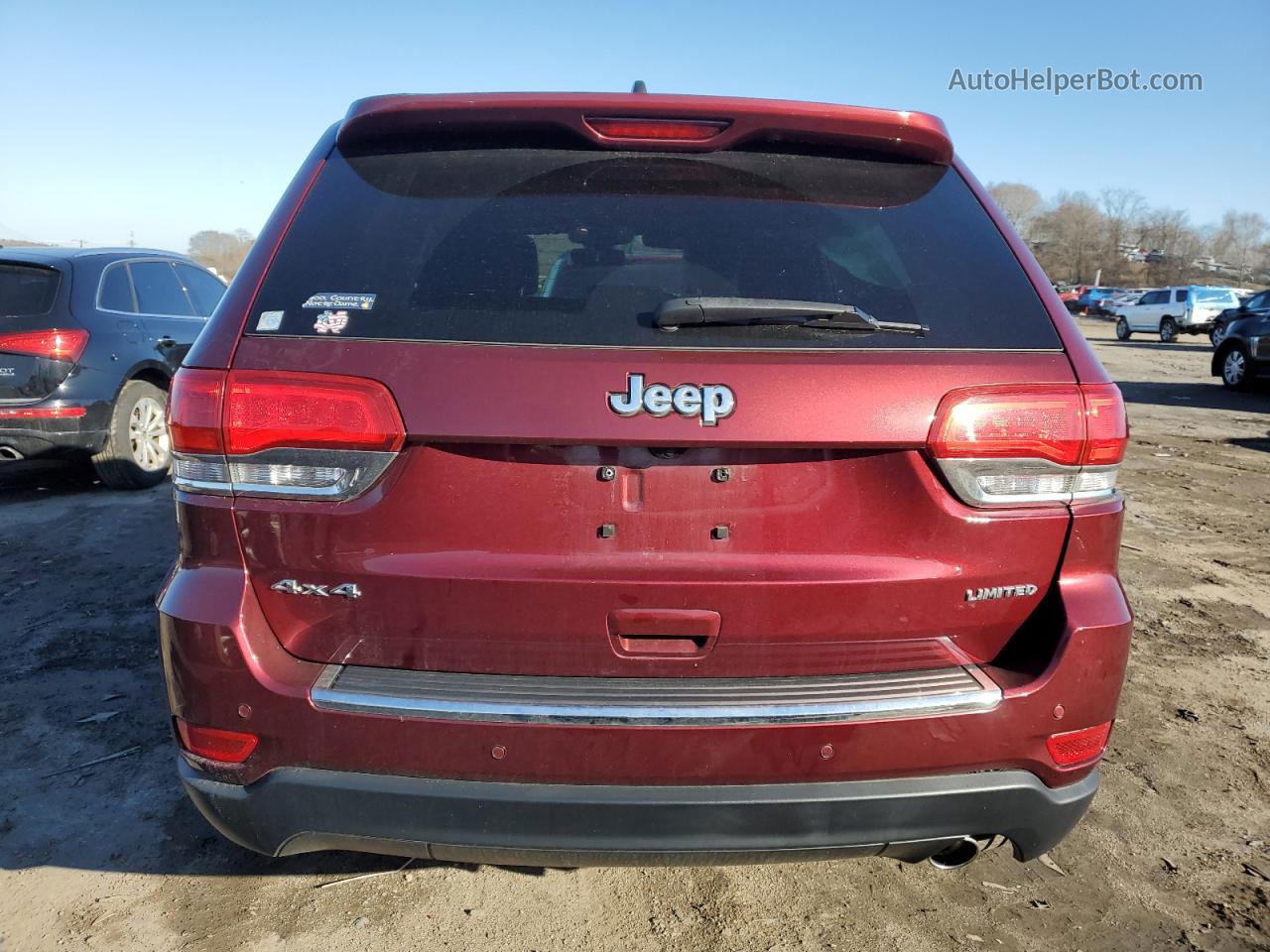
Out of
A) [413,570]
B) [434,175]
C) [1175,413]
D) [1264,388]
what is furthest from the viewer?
[1264,388]

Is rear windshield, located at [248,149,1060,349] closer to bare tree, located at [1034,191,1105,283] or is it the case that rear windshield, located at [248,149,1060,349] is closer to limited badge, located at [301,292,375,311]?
limited badge, located at [301,292,375,311]

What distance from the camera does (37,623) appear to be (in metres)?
4.22

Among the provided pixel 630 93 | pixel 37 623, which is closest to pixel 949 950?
pixel 630 93

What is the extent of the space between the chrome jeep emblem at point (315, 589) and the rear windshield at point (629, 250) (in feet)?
1.69

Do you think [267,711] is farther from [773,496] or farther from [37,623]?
[37,623]

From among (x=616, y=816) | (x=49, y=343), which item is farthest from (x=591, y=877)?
(x=49, y=343)

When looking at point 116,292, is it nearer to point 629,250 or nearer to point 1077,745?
point 629,250

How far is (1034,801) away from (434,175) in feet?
6.27

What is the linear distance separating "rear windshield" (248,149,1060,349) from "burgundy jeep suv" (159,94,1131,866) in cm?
1

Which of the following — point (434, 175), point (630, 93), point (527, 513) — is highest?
point (630, 93)

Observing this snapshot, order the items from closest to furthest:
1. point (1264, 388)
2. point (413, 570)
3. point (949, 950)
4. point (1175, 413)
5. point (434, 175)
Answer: point (413, 570) → point (434, 175) → point (949, 950) → point (1175, 413) → point (1264, 388)

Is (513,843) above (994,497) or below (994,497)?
below

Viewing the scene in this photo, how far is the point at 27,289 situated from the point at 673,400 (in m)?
6.42

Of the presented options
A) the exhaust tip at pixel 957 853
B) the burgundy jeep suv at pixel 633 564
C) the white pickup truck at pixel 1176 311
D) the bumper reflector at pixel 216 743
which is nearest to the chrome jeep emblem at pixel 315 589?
the burgundy jeep suv at pixel 633 564
